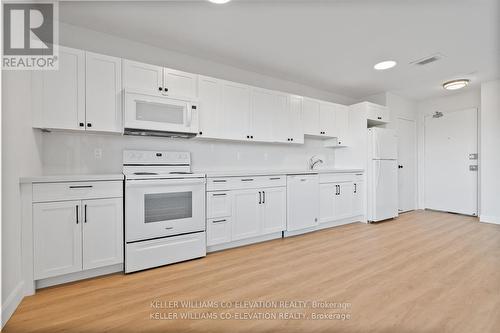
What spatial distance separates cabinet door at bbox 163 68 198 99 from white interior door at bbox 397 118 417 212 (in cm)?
456

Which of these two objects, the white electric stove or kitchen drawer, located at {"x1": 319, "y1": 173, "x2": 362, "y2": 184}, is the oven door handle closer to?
the white electric stove

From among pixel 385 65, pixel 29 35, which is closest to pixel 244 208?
pixel 29 35

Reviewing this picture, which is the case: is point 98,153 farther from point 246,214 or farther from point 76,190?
point 246,214

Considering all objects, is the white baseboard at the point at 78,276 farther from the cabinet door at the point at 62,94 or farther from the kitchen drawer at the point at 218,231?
the cabinet door at the point at 62,94

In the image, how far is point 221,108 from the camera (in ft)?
10.4

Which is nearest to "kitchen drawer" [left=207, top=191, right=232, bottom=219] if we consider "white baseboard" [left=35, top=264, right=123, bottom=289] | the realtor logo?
"white baseboard" [left=35, top=264, right=123, bottom=289]

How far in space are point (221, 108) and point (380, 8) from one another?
201 centimetres

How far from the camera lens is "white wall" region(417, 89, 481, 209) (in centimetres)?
479

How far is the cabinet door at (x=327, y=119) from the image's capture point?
424 centimetres

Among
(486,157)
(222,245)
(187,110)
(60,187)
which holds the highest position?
(187,110)

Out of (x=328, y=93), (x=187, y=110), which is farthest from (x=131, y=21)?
(x=328, y=93)

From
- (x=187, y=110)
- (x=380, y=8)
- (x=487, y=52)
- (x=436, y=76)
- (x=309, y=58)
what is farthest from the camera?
(x=436, y=76)

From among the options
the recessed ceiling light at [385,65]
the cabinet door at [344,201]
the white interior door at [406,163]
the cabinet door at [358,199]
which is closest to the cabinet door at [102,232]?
the cabinet door at [344,201]

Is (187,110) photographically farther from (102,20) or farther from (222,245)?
(222,245)
